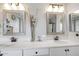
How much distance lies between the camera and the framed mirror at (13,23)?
2.22 meters

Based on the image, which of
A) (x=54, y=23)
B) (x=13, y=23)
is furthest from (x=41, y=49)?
(x=13, y=23)

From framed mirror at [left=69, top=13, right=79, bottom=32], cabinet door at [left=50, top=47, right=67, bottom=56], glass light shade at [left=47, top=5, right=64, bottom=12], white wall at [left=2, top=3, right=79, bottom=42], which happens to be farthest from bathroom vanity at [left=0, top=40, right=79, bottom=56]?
glass light shade at [left=47, top=5, right=64, bottom=12]

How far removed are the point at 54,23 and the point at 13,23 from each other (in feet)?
2.28

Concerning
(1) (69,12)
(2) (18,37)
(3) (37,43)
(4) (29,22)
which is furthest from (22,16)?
(1) (69,12)

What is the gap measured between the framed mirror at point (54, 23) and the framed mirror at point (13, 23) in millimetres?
431

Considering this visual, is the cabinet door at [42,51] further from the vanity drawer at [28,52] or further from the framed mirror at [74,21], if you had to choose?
the framed mirror at [74,21]

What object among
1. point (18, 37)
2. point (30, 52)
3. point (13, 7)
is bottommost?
point (30, 52)

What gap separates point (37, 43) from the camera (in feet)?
7.20

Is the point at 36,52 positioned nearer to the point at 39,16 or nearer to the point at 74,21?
the point at 39,16

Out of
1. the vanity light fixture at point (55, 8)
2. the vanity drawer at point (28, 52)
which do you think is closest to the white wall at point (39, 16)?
the vanity light fixture at point (55, 8)

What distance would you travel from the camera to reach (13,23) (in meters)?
2.23

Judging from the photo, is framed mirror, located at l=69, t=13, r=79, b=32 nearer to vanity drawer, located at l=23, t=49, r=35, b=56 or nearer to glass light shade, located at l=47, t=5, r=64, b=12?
glass light shade, located at l=47, t=5, r=64, b=12

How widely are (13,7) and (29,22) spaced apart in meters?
0.37

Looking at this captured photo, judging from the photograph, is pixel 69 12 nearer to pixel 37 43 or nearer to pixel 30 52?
pixel 37 43
